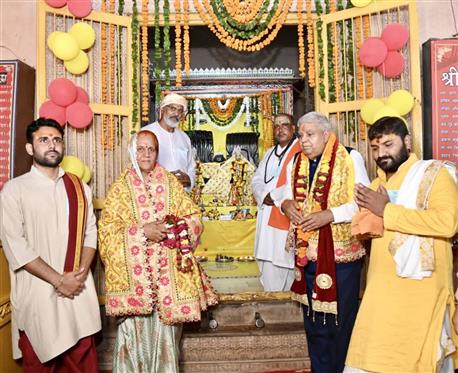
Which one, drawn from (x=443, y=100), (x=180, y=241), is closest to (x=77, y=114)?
(x=180, y=241)

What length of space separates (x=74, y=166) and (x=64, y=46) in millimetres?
963

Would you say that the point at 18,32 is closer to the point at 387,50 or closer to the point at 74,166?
the point at 74,166

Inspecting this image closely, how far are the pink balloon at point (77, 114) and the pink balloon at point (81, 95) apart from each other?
63 mm

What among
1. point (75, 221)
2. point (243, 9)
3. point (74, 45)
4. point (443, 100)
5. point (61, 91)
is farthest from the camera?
point (243, 9)

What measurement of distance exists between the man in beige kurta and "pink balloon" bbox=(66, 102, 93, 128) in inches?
42.2

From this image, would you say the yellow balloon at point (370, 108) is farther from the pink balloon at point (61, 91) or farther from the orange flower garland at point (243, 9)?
the pink balloon at point (61, 91)

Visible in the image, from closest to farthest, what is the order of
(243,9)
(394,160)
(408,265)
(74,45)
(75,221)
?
(408,265) → (394,160) → (75,221) → (74,45) → (243,9)

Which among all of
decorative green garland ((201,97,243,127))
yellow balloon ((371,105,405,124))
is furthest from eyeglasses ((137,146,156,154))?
decorative green garland ((201,97,243,127))

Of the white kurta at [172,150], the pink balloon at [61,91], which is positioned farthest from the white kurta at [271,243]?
the pink balloon at [61,91]

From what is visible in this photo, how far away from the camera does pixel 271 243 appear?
486 centimetres

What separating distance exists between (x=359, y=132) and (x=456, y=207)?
2.08 metres

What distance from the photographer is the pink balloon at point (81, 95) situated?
13.5 ft

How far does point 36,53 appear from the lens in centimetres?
443

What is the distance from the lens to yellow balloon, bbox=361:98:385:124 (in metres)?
4.07
